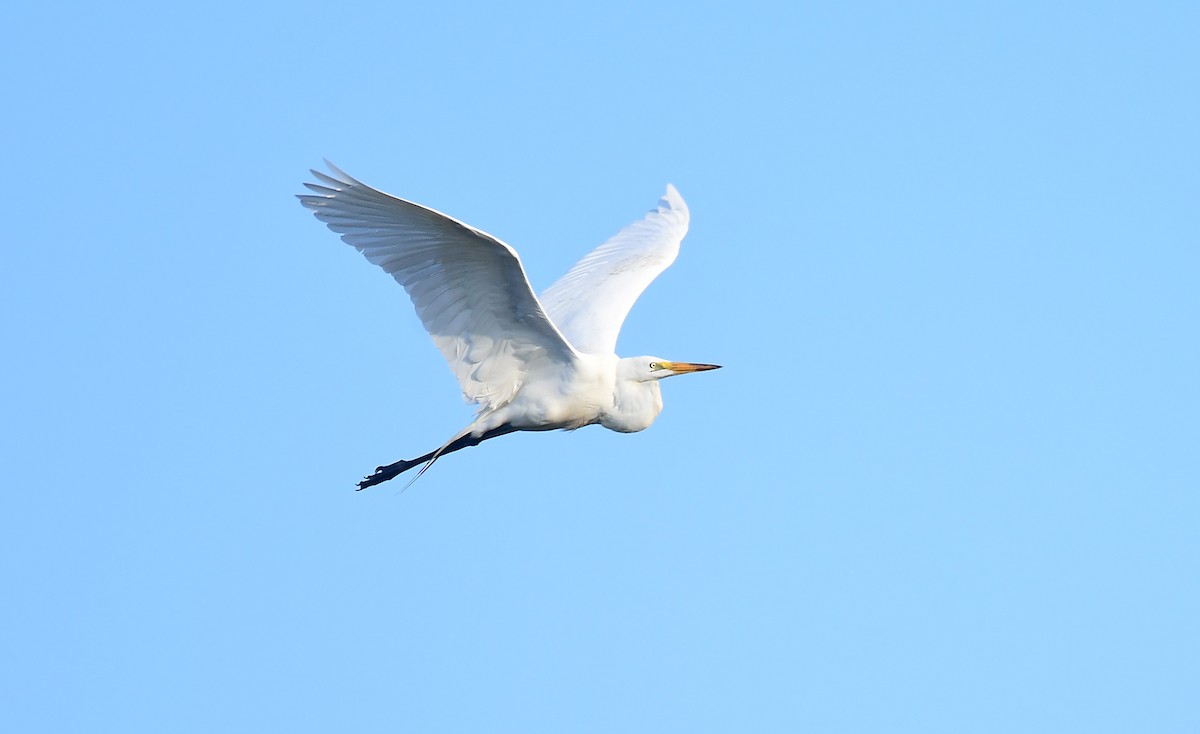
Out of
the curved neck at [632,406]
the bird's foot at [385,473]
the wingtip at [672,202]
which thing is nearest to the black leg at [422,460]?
the bird's foot at [385,473]

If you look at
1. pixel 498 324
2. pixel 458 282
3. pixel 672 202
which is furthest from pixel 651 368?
pixel 672 202

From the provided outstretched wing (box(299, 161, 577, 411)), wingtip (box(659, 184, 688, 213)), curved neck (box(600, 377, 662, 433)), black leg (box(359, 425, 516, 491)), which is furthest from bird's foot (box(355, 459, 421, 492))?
wingtip (box(659, 184, 688, 213))

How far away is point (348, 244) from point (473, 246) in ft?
2.75

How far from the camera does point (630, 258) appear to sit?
12.8 metres

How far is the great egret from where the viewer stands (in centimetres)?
853

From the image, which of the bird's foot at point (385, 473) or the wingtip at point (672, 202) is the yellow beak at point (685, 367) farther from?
the wingtip at point (672, 202)

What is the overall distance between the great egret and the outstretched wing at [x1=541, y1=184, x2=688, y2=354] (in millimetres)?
20

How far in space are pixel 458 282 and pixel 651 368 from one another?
1.98 m

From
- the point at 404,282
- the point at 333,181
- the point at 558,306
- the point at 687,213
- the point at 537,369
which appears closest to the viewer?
the point at 333,181

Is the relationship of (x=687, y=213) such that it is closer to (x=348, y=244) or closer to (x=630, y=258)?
(x=630, y=258)

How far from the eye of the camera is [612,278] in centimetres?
1232

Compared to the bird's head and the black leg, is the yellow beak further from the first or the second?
the black leg

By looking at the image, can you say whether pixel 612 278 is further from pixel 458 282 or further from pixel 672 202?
pixel 458 282

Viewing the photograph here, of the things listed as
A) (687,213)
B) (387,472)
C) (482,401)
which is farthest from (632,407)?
(687,213)
